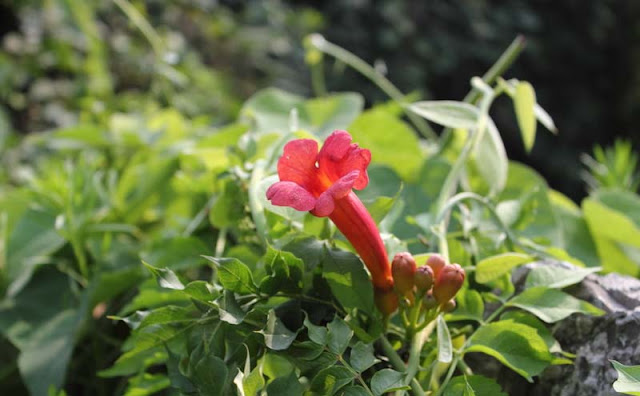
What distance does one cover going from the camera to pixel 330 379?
1.53ft

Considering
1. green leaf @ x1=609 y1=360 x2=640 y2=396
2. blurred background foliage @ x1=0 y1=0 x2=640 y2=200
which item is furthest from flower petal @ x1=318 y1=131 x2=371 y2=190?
blurred background foliage @ x1=0 y1=0 x2=640 y2=200

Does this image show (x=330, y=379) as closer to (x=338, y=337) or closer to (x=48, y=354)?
(x=338, y=337)

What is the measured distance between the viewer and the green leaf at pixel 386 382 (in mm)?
455

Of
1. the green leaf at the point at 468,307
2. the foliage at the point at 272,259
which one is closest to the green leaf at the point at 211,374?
the foliage at the point at 272,259

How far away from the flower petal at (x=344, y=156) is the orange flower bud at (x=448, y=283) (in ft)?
0.31

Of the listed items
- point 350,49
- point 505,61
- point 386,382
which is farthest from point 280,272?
point 350,49

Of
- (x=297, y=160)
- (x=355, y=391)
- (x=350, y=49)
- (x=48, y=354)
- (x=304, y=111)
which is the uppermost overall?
(x=297, y=160)

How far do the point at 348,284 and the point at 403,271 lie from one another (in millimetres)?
50

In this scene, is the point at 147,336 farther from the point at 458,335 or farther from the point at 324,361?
the point at 458,335

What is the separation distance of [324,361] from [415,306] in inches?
3.6

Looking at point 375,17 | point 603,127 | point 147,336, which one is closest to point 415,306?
point 147,336

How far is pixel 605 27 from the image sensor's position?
390 centimetres

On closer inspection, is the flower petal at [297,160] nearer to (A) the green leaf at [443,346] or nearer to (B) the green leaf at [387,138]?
(A) the green leaf at [443,346]

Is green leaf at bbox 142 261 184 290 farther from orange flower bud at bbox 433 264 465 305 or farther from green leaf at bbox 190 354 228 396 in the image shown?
orange flower bud at bbox 433 264 465 305
